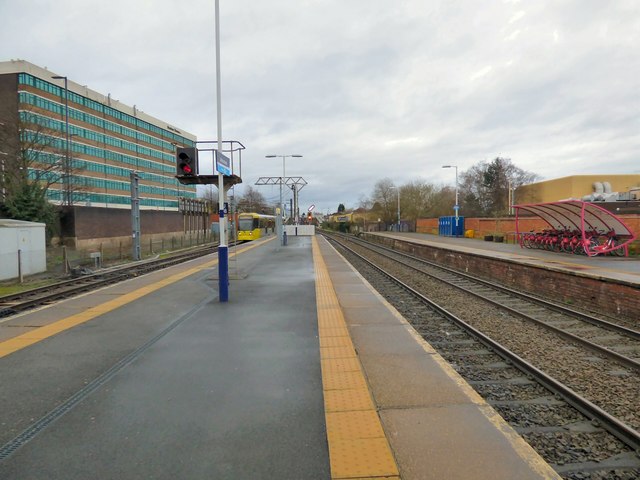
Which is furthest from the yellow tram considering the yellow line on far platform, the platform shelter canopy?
the yellow line on far platform

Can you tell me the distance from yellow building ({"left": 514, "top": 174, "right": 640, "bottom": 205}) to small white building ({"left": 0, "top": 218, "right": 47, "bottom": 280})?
198 ft

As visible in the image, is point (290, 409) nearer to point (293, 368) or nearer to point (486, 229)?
point (293, 368)

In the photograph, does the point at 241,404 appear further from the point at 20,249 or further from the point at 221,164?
the point at 20,249

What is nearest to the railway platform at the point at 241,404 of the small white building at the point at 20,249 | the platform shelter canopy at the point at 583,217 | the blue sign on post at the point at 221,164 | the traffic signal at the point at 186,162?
the blue sign on post at the point at 221,164

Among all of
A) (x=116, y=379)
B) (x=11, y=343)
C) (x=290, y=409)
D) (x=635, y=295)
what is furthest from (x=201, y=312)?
(x=635, y=295)

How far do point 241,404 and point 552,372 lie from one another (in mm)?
4400

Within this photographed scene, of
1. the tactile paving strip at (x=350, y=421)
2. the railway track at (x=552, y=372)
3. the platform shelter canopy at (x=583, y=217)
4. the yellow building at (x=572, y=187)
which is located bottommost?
the railway track at (x=552, y=372)

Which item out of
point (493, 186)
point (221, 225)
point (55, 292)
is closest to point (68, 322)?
A: point (221, 225)

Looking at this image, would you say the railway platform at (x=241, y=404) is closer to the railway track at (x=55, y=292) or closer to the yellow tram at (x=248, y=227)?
the railway track at (x=55, y=292)

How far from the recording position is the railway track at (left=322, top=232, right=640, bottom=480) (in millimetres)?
3658

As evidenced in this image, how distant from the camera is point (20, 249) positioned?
14.8 meters

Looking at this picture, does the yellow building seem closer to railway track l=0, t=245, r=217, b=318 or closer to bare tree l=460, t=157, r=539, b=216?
bare tree l=460, t=157, r=539, b=216

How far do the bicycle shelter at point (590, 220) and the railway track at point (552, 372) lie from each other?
9.19 m

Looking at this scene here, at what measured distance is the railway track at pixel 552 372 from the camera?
3.66 metres
